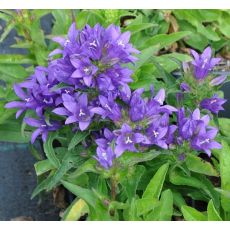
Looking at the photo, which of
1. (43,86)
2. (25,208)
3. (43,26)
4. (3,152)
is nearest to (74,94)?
(43,86)

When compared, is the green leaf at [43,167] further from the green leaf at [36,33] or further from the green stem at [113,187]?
the green leaf at [36,33]

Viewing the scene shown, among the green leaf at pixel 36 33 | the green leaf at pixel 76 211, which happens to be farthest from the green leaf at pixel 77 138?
the green leaf at pixel 36 33

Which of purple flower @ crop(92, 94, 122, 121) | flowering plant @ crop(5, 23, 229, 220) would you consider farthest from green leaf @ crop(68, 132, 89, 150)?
purple flower @ crop(92, 94, 122, 121)

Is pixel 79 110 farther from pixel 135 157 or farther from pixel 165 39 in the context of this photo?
pixel 165 39

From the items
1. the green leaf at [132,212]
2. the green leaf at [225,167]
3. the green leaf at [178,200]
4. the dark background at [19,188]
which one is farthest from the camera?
the dark background at [19,188]

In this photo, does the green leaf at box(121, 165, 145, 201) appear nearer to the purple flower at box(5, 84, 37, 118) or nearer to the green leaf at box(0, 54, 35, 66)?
the purple flower at box(5, 84, 37, 118)
